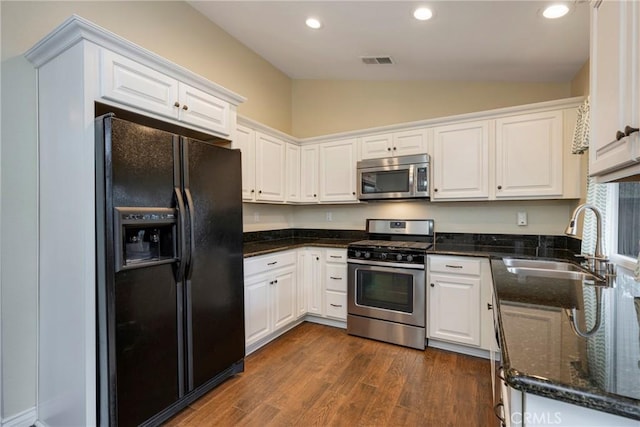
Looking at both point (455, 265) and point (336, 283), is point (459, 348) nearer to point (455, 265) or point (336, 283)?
point (455, 265)

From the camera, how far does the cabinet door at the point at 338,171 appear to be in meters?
3.50

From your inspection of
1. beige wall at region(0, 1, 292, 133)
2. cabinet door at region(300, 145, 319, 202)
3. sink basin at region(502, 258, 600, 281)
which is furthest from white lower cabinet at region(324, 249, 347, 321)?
beige wall at region(0, 1, 292, 133)

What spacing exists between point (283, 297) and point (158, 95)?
2.10m

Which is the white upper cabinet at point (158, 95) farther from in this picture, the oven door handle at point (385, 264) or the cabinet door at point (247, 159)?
the oven door handle at point (385, 264)

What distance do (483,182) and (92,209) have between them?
3077 millimetres

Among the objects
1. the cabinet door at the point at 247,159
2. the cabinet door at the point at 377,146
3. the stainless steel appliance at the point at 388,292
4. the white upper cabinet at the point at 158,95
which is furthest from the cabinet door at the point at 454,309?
the white upper cabinet at the point at 158,95

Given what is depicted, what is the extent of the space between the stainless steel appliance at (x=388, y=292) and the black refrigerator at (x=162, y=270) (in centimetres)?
127

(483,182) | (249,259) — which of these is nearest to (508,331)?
(249,259)

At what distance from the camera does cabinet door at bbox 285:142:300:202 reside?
11.9ft

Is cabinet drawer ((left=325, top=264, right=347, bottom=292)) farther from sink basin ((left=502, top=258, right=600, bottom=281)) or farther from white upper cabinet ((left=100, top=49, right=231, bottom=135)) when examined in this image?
white upper cabinet ((left=100, top=49, right=231, bottom=135))

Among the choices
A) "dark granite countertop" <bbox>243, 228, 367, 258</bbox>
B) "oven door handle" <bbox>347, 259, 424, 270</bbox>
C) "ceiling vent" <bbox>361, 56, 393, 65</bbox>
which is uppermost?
"ceiling vent" <bbox>361, 56, 393, 65</bbox>

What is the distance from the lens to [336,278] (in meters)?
3.27

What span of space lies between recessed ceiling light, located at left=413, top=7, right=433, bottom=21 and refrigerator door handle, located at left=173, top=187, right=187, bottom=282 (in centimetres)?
212

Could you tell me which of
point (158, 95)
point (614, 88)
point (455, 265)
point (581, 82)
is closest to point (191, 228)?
point (158, 95)
